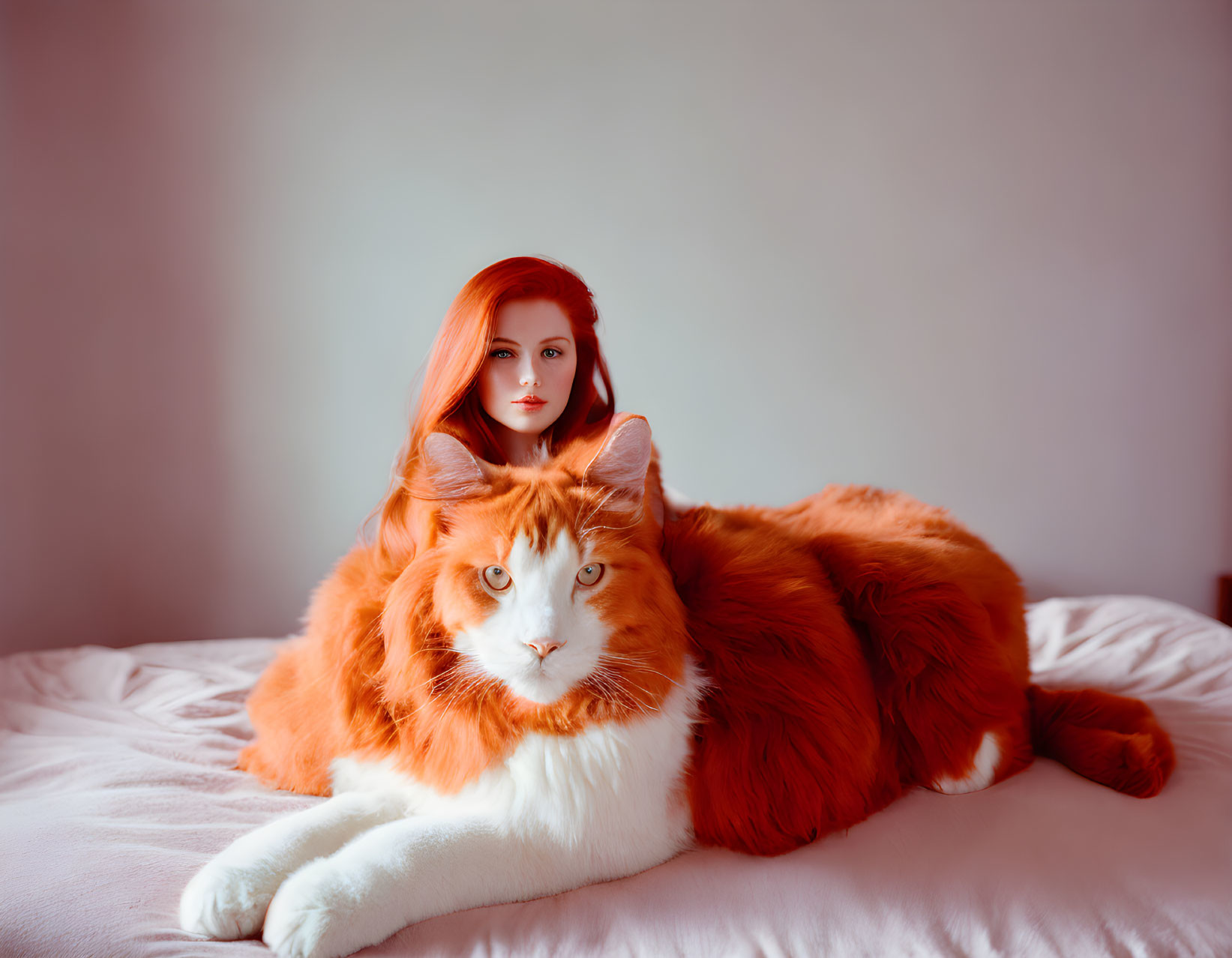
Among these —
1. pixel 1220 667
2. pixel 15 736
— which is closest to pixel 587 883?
pixel 15 736

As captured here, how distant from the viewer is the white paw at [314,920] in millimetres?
731

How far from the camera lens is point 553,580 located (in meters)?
0.81

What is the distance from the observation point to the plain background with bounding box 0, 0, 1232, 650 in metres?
2.29

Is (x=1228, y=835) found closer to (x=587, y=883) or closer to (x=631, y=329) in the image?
(x=587, y=883)

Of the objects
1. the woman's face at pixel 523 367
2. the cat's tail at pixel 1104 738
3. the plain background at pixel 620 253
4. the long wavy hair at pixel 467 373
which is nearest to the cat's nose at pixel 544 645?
the long wavy hair at pixel 467 373

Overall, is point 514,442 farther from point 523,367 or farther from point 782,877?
point 782,877

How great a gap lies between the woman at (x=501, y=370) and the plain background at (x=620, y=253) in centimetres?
134

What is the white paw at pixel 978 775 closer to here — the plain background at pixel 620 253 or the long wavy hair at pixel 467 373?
the long wavy hair at pixel 467 373

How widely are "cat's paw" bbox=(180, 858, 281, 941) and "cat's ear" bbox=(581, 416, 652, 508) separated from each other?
0.51m

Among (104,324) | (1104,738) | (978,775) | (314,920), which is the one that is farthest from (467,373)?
(104,324)

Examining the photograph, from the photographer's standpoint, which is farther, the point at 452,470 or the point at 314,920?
the point at 452,470

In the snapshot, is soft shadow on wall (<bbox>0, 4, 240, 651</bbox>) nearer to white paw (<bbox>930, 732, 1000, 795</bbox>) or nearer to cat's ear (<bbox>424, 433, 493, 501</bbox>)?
cat's ear (<bbox>424, 433, 493, 501</bbox>)

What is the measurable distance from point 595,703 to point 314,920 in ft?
1.05

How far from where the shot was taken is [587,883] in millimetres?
878
